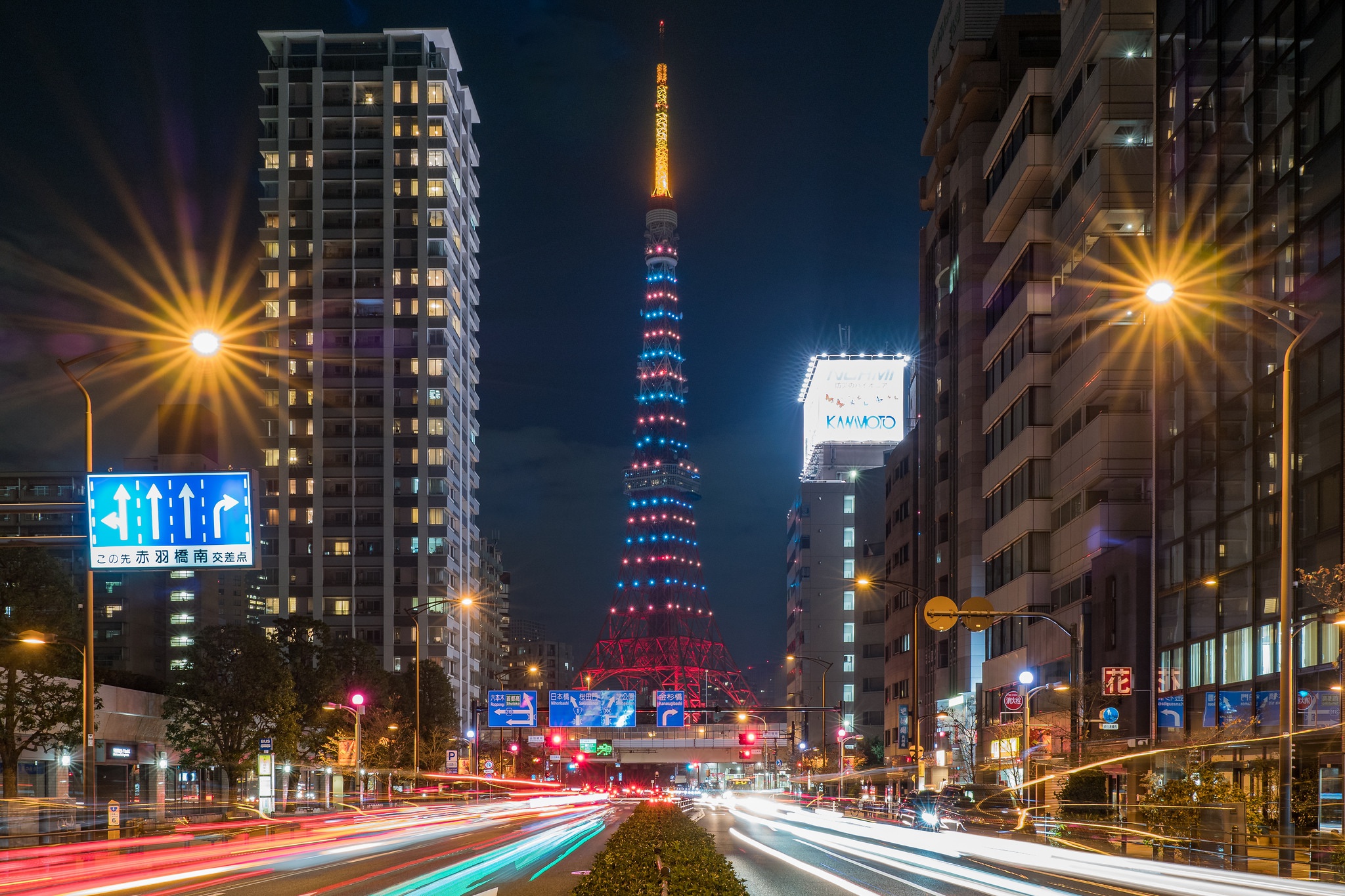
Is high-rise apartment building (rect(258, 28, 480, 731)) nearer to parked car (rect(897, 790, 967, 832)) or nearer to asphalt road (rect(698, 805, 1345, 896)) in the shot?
parked car (rect(897, 790, 967, 832))

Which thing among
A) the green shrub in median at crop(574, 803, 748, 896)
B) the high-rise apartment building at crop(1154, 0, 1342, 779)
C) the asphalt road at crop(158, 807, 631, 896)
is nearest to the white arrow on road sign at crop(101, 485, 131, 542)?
the asphalt road at crop(158, 807, 631, 896)

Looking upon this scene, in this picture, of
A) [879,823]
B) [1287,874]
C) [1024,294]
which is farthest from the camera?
[1024,294]

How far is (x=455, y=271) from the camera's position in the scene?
172m

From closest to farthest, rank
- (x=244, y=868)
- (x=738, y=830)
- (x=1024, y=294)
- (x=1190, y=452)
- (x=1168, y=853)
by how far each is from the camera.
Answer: (x=244, y=868) → (x=1168, y=853) → (x=1190, y=452) → (x=738, y=830) → (x=1024, y=294)

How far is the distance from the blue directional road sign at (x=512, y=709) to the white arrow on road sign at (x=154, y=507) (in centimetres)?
6885

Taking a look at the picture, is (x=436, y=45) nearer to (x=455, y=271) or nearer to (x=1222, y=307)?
(x=455, y=271)

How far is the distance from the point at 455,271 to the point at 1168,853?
145814 mm

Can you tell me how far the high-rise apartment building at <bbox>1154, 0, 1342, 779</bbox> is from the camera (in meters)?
40.9

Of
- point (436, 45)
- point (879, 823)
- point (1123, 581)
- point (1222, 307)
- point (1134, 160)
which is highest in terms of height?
point (436, 45)

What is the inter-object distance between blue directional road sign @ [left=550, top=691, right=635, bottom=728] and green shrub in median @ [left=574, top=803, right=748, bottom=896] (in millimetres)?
72113

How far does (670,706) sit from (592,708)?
5620 mm

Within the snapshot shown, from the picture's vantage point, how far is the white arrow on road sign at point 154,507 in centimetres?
2817

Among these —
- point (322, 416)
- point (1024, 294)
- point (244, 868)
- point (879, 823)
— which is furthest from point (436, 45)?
point (244, 868)

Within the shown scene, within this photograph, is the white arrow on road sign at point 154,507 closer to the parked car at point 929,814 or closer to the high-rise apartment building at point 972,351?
the parked car at point 929,814
